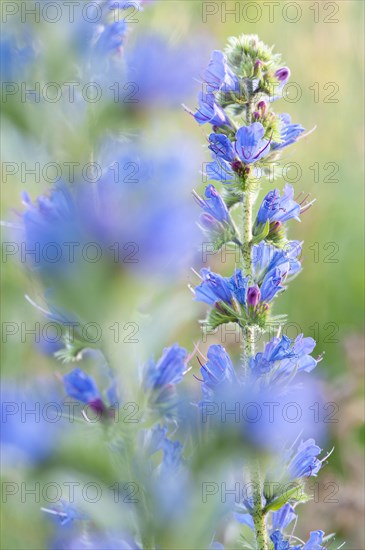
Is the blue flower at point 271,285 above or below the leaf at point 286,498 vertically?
above

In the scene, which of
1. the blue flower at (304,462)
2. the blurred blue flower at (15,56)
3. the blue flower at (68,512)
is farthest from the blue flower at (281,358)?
the blurred blue flower at (15,56)

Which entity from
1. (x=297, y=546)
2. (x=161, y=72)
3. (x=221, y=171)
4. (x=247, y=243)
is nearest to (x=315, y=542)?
(x=297, y=546)

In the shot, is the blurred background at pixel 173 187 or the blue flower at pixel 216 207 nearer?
the blurred background at pixel 173 187

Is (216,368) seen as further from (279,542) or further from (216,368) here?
(279,542)

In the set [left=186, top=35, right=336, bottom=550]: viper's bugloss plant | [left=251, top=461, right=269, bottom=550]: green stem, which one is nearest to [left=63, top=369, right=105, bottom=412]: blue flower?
[left=186, top=35, right=336, bottom=550]: viper's bugloss plant

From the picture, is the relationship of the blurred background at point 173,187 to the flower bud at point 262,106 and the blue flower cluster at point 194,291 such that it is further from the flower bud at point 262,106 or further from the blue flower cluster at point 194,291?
the flower bud at point 262,106

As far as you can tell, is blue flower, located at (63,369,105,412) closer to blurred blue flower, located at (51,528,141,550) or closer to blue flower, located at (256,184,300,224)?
blurred blue flower, located at (51,528,141,550)
